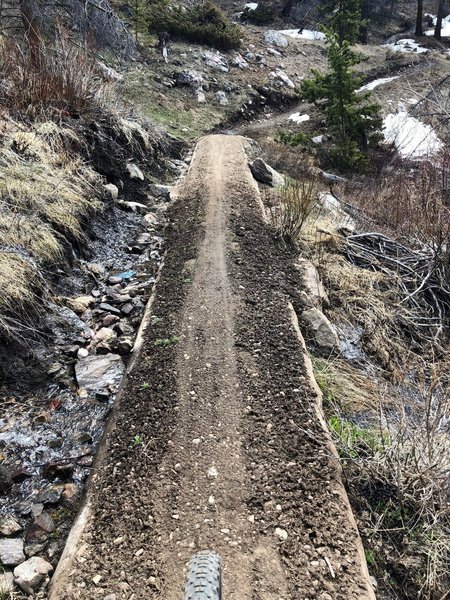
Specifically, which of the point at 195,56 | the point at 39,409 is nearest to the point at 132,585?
the point at 39,409

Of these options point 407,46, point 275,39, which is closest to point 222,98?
point 275,39

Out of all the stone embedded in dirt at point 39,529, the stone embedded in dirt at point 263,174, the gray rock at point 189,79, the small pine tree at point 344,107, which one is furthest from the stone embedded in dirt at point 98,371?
the gray rock at point 189,79

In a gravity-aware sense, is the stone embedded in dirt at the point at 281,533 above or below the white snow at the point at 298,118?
below

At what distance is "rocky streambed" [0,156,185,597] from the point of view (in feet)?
7.65

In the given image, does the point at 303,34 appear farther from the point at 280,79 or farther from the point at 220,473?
the point at 220,473

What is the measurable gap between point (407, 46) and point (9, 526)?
3029 cm

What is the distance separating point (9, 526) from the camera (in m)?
2.35

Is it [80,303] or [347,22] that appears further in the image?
[347,22]

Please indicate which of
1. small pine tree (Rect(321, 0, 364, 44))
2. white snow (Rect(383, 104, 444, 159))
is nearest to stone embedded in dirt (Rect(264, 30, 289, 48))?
small pine tree (Rect(321, 0, 364, 44))

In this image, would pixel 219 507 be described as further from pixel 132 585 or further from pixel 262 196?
pixel 262 196

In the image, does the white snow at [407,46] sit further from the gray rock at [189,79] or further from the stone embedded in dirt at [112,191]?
the stone embedded in dirt at [112,191]

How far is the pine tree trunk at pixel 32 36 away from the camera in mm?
6398

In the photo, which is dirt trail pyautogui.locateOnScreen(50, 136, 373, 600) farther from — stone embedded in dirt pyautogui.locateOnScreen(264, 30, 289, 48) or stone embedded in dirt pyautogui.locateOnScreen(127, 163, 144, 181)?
stone embedded in dirt pyautogui.locateOnScreen(264, 30, 289, 48)

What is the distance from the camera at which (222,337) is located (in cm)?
368
